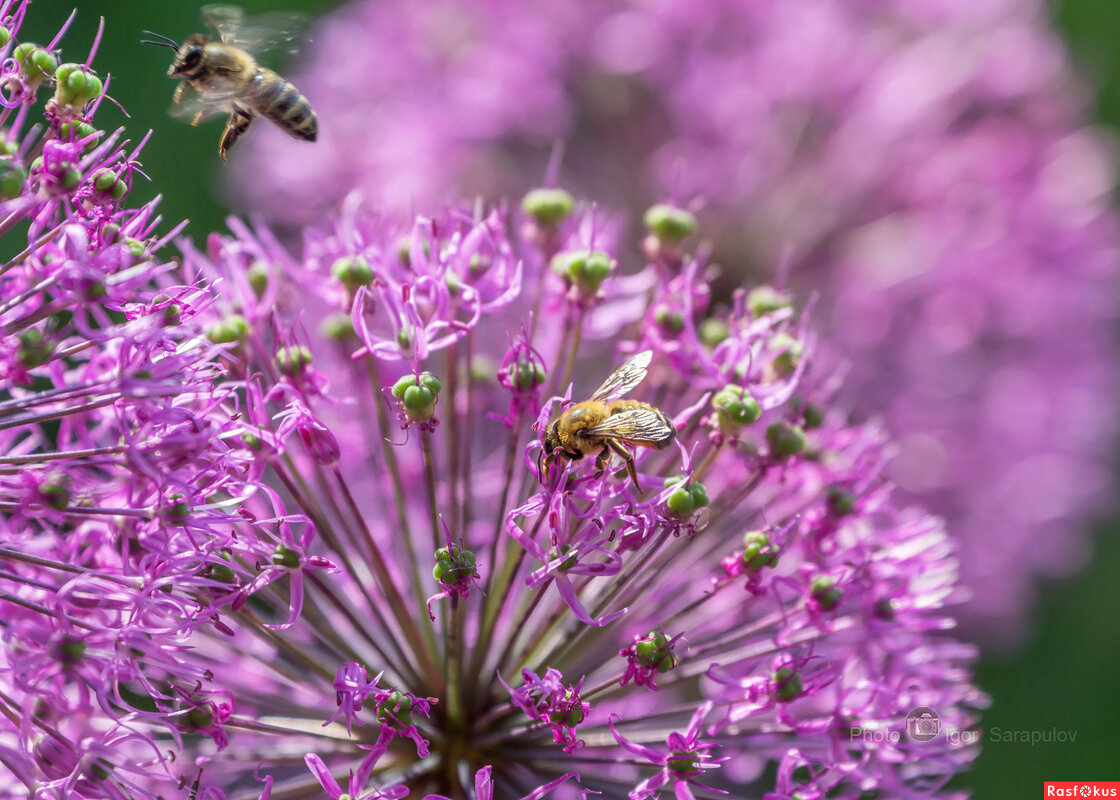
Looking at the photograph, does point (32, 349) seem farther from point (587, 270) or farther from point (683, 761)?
point (683, 761)

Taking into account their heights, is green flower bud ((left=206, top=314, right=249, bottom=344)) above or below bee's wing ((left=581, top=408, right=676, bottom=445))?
above

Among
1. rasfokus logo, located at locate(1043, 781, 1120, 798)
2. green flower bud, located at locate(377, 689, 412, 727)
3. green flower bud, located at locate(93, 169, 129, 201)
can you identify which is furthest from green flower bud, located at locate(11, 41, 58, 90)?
rasfokus logo, located at locate(1043, 781, 1120, 798)

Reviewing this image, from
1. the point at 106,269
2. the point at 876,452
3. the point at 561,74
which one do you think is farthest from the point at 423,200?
the point at 106,269

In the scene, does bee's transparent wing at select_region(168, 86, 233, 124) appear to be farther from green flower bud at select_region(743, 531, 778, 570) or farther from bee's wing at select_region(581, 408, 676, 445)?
green flower bud at select_region(743, 531, 778, 570)

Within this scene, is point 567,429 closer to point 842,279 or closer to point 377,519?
point 377,519

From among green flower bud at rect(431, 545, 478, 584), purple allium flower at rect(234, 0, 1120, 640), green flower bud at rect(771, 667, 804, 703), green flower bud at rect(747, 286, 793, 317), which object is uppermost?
purple allium flower at rect(234, 0, 1120, 640)

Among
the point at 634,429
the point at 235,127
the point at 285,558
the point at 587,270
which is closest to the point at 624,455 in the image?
the point at 634,429
